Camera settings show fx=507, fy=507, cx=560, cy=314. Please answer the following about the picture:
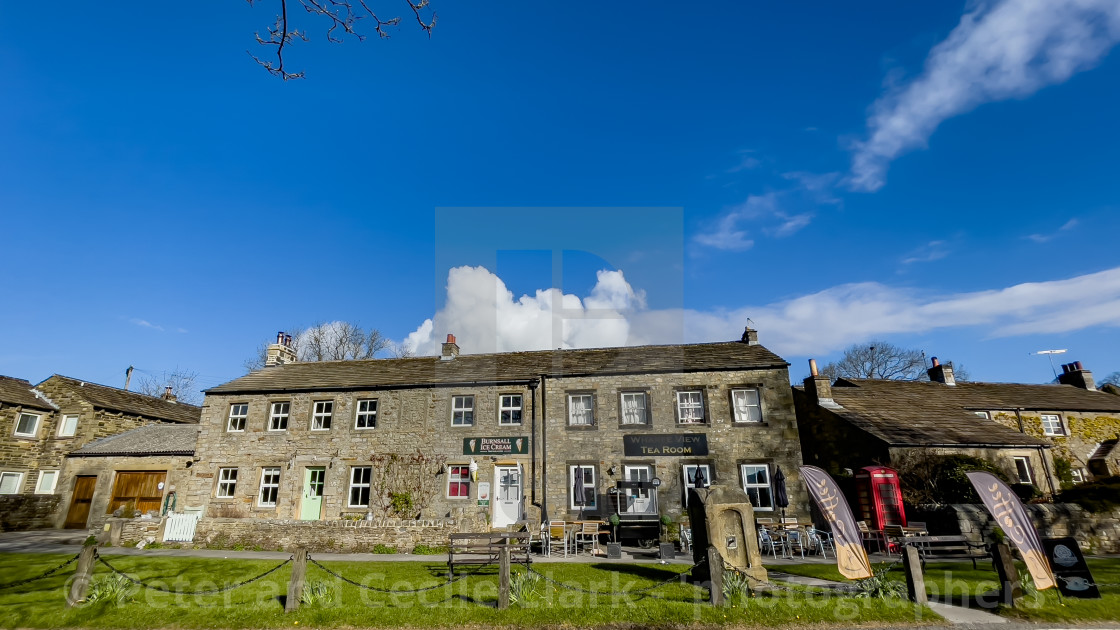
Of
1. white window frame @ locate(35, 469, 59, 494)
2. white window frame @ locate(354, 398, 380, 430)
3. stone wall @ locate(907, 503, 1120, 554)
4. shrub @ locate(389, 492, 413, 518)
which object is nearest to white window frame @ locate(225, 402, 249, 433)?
white window frame @ locate(354, 398, 380, 430)

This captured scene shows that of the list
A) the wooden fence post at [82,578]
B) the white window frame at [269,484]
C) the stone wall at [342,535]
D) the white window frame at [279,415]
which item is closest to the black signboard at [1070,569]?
the stone wall at [342,535]

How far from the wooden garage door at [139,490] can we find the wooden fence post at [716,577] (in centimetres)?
2438

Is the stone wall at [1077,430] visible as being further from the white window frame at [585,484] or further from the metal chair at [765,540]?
the white window frame at [585,484]

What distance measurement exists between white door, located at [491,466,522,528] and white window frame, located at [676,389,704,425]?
6.68m

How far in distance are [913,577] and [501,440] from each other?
14.0m

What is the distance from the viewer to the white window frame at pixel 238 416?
21562 millimetres

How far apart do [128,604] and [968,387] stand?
122 feet

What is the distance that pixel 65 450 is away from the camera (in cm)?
2519

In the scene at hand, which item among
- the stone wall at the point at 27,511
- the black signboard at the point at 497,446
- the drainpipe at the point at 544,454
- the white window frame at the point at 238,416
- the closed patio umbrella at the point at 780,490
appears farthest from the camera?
the white window frame at the point at 238,416

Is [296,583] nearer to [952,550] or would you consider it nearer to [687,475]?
[687,475]

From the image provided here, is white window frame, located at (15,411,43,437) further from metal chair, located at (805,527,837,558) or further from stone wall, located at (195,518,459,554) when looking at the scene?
metal chair, located at (805,527,837,558)

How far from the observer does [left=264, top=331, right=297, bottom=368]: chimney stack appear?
25.1 meters

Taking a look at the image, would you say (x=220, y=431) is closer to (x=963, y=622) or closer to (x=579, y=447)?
(x=579, y=447)

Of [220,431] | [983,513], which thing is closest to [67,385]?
[220,431]
